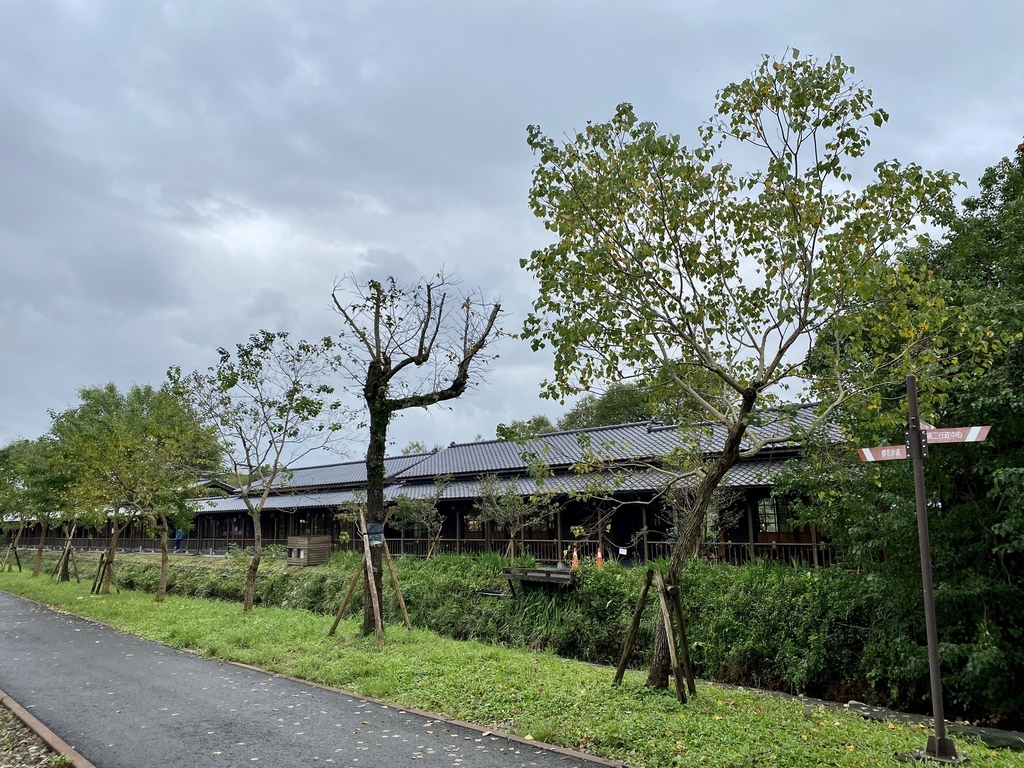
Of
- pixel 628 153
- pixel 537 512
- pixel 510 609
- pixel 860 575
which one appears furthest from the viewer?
pixel 537 512

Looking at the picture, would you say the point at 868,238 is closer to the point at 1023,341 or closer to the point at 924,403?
the point at 924,403

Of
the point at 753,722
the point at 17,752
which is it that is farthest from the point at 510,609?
the point at 17,752

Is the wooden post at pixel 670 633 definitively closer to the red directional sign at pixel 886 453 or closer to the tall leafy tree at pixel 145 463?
the red directional sign at pixel 886 453

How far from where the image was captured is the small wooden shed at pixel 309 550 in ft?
86.3

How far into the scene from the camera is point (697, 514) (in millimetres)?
8133

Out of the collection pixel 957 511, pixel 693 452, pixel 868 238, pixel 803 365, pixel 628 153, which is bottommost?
pixel 957 511

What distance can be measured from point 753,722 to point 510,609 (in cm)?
942

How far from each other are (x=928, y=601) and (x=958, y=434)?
1.55m

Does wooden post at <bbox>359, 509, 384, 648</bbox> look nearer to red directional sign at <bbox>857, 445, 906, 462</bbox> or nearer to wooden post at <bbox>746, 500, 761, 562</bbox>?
red directional sign at <bbox>857, 445, 906, 462</bbox>

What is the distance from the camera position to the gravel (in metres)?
6.46

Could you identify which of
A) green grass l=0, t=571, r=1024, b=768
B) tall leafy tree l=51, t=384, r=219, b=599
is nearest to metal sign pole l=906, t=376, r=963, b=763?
green grass l=0, t=571, r=1024, b=768

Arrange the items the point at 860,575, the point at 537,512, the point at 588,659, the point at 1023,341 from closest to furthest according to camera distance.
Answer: the point at 1023,341 → the point at 860,575 → the point at 588,659 → the point at 537,512

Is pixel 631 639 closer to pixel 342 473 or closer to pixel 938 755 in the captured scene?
pixel 938 755

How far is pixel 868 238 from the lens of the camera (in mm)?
7629
